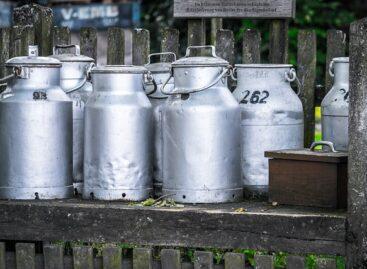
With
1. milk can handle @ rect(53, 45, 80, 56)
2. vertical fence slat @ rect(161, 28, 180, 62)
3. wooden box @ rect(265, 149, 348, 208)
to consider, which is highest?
vertical fence slat @ rect(161, 28, 180, 62)

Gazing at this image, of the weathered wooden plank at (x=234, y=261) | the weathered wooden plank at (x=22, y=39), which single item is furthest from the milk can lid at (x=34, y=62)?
the weathered wooden plank at (x=234, y=261)

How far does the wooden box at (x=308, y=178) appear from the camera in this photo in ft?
12.0

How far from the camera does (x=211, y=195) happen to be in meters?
3.87

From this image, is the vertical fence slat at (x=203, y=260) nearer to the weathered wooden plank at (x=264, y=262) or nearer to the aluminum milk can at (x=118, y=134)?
the weathered wooden plank at (x=264, y=262)

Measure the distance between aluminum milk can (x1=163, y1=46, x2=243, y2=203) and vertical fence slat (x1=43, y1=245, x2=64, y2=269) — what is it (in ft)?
1.62

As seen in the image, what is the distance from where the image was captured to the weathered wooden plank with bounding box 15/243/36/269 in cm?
392

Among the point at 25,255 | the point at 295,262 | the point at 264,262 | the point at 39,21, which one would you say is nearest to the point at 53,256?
the point at 25,255

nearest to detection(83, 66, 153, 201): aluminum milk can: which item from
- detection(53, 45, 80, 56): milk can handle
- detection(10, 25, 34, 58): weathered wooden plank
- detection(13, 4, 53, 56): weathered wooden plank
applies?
detection(53, 45, 80, 56): milk can handle

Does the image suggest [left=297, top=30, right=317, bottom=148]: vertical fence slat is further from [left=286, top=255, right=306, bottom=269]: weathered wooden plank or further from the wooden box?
[left=286, top=255, right=306, bottom=269]: weathered wooden plank

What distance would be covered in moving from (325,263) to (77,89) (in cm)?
136

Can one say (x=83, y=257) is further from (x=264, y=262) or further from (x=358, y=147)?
Answer: (x=358, y=147)

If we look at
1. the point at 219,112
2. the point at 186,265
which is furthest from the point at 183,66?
the point at 186,265

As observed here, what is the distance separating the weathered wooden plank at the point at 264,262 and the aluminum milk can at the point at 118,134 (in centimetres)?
60

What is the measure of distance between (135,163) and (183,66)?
0.44m
